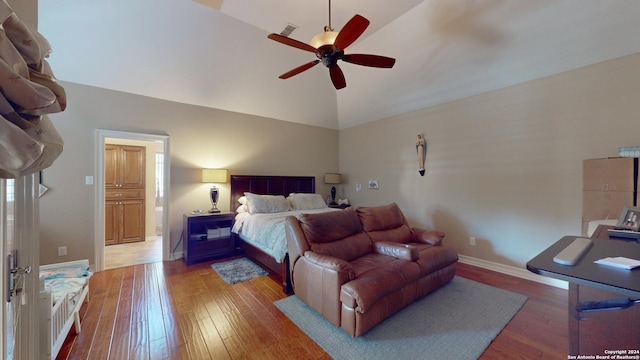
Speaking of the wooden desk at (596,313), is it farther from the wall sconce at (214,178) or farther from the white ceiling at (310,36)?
the wall sconce at (214,178)

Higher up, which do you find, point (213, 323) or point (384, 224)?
point (384, 224)

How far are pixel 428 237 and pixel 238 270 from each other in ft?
8.76

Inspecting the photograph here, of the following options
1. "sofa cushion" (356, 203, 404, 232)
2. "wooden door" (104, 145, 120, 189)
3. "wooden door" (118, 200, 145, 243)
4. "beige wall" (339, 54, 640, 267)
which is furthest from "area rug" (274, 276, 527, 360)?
"wooden door" (104, 145, 120, 189)

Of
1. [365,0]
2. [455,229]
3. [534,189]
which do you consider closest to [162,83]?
[365,0]

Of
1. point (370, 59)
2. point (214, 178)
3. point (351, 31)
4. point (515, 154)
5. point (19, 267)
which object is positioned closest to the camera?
point (19, 267)

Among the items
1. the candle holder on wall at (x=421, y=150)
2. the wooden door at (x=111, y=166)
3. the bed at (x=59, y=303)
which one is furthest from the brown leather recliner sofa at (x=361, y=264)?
the wooden door at (x=111, y=166)

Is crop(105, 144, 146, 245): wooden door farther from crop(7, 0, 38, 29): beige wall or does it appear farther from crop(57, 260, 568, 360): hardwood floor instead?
crop(7, 0, 38, 29): beige wall

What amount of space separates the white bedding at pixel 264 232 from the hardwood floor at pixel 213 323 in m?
0.45

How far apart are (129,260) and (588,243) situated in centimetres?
528

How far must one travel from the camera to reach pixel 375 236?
9.57 feet

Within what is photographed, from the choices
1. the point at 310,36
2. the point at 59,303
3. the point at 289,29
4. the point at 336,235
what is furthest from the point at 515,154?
the point at 59,303

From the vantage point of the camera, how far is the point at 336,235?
2600mm

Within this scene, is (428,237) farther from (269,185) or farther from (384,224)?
(269,185)

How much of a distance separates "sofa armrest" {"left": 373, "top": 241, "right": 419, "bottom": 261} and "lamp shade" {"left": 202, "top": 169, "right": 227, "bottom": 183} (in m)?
2.74
